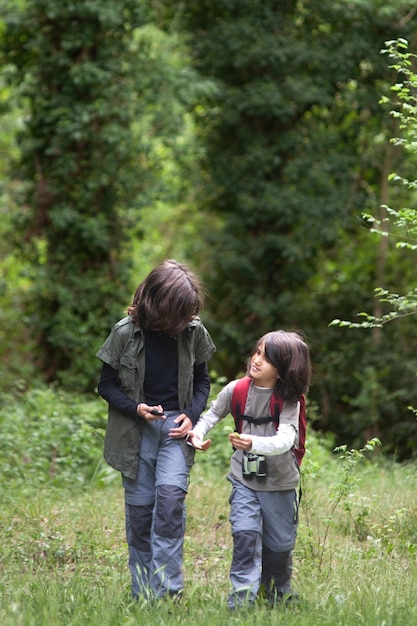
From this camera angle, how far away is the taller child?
4.35 m

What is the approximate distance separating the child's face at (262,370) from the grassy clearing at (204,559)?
3.54ft

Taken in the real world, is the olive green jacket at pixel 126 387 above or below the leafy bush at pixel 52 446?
above

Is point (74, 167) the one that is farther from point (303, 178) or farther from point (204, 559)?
point (204, 559)

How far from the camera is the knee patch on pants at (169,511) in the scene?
170 inches

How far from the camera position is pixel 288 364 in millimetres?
4324

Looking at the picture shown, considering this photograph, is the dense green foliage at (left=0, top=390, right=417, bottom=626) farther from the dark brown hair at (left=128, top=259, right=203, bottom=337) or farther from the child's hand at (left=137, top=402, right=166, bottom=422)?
the dark brown hair at (left=128, top=259, right=203, bottom=337)

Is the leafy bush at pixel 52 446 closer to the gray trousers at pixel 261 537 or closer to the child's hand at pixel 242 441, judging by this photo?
the gray trousers at pixel 261 537

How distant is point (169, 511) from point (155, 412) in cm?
50

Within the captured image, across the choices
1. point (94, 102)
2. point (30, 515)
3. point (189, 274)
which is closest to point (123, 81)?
point (94, 102)

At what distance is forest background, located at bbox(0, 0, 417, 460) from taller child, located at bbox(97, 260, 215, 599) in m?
7.97

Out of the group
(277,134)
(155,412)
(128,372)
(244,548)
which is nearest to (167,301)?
(128,372)

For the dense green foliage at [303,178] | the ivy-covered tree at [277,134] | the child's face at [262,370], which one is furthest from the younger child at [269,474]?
the ivy-covered tree at [277,134]

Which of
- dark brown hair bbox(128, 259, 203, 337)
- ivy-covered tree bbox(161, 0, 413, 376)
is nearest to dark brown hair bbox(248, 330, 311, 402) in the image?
dark brown hair bbox(128, 259, 203, 337)

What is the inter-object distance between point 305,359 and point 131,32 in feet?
33.0
